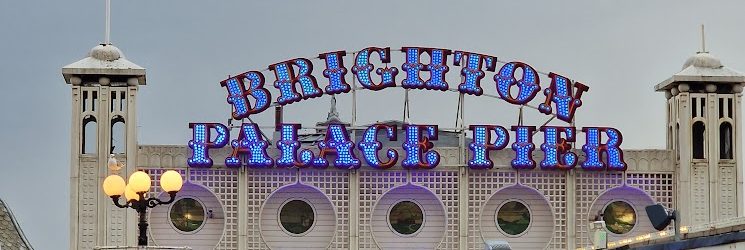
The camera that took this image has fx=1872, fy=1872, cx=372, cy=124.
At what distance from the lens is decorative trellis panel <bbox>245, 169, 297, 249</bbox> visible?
58188 mm

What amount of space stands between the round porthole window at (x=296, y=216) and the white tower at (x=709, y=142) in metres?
11.6

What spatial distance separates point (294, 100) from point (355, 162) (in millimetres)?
3363

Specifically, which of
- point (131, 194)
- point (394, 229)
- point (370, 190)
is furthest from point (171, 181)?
point (394, 229)

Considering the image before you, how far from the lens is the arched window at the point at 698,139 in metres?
59.8

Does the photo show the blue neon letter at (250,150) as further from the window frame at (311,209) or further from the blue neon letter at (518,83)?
the blue neon letter at (518,83)

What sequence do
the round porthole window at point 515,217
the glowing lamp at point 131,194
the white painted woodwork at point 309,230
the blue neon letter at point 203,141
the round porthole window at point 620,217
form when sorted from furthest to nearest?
the round porthole window at point 620,217 < the round porthole window at point 515,217 < the white painted woodwork at point 309,230 < the blue neon letter at point 203,141 < the glowing lamp at point 131,194

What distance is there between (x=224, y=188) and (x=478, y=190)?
7974 mm

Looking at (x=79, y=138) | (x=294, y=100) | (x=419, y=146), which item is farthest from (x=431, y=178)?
(x=79, y=138)

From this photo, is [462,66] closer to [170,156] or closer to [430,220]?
[430,220]

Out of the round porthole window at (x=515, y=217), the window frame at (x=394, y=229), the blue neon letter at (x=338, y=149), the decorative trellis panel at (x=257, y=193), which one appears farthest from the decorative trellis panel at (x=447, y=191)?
the decorative trellis panel at (x=257, y=193)

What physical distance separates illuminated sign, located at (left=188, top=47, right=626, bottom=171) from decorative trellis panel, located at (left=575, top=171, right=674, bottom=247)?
24.0 inches

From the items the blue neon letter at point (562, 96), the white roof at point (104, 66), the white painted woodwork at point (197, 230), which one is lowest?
the white painted woodwork at point (197, 230)

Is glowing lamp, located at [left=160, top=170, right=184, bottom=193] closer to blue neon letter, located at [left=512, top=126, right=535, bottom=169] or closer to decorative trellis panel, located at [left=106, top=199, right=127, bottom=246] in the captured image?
decorative trellis panel, located at [left=106, top=199, right=127, bottom=246]

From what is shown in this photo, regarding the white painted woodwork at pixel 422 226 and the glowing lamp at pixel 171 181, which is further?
the white painted woodwork at pixel 422 226
